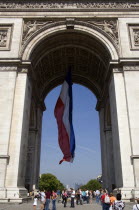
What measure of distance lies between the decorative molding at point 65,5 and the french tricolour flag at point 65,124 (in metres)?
8.06

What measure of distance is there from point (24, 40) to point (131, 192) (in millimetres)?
14983

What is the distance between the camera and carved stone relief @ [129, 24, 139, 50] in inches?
715

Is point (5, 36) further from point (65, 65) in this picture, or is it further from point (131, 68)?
point (131, 68)

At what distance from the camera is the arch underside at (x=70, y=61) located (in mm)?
20188

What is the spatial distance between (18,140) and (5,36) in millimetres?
9654

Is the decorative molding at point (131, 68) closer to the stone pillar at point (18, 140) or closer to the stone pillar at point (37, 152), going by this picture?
the stone pillar at point (18, 140)

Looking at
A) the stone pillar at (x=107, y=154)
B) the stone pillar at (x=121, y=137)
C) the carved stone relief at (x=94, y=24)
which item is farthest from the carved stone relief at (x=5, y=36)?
the stone pillar at (x=107, y=154)

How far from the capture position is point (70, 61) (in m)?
25.3

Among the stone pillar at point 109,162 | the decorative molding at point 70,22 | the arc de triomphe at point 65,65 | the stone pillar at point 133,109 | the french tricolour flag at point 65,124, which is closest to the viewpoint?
the stone pillar at point 133,109

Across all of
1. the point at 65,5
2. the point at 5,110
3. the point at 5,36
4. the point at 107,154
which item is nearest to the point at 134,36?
the point at 65,5

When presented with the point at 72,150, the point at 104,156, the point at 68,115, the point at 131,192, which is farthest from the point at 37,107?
the point at 131,192

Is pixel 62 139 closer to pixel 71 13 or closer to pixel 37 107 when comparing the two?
pixel 37 107

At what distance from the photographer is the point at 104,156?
77.6ft

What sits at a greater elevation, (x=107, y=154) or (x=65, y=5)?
(x=65, y=5)
